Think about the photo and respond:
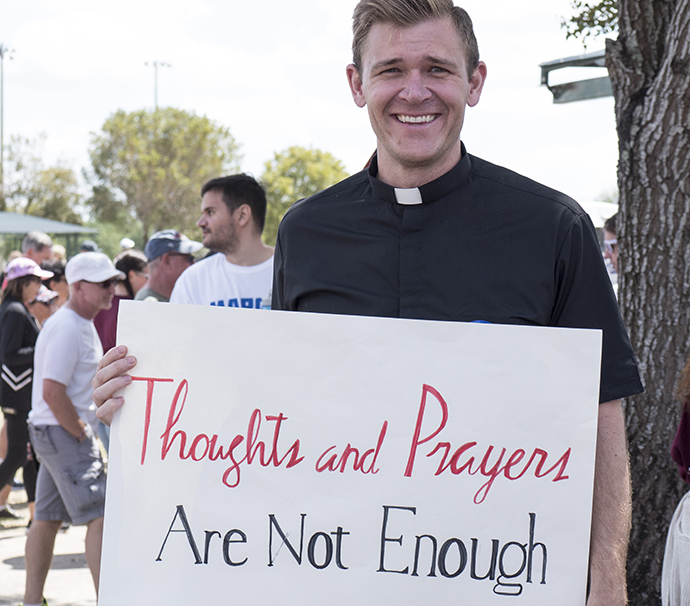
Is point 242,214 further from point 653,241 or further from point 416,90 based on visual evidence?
point 416,90

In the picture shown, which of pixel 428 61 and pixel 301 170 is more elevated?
pixel 301 170

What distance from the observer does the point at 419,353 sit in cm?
162

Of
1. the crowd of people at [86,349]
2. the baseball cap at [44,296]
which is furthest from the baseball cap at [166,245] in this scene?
the baseball cap at [44,296]

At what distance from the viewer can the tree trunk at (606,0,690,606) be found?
328cm

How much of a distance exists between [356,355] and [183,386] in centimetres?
37

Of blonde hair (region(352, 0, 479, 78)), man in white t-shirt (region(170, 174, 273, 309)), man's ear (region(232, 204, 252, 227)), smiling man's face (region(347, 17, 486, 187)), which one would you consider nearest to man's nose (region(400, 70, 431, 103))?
smiling man's face (region(347, 17, 486, 187))

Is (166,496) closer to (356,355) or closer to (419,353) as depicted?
(356,355)

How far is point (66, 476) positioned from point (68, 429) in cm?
26

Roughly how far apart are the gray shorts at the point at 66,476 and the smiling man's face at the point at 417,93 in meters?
3.24

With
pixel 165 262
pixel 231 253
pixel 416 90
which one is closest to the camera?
pixel 416 90

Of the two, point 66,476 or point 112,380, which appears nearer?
point 112,380

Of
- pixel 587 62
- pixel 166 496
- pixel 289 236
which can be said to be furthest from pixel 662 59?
pixel 166 496

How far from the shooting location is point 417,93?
67.7 inches

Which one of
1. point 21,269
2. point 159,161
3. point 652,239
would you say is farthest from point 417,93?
point 159,161
